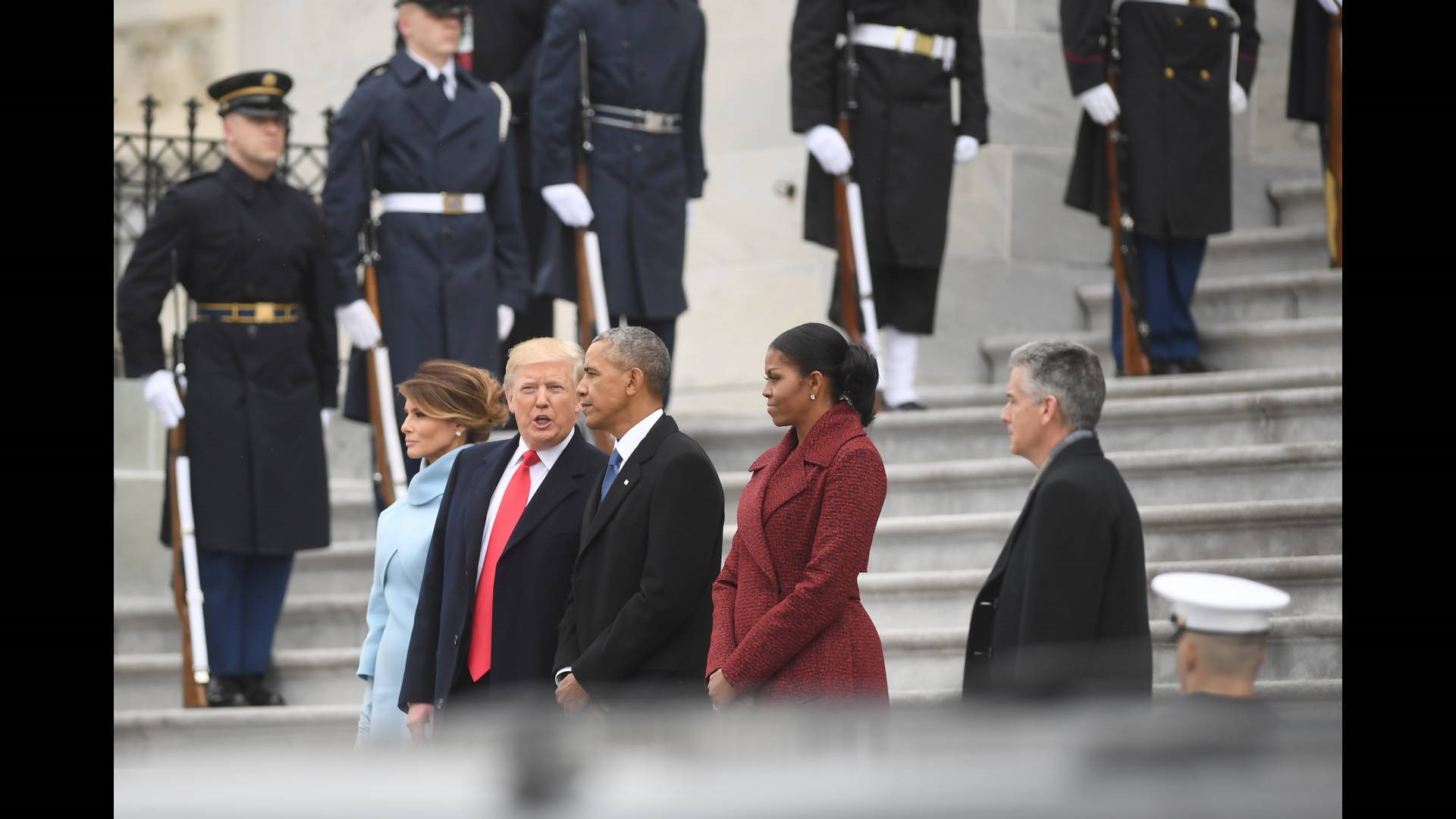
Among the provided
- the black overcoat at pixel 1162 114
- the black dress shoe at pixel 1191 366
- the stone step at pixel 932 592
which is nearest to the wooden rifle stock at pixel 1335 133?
the black overcoat at pixel 1162 114

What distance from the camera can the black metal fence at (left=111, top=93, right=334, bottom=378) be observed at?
9281mm

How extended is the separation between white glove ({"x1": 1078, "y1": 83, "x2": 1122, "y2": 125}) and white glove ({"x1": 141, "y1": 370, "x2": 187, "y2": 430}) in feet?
11.3

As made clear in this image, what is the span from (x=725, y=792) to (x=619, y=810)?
69 millimetres

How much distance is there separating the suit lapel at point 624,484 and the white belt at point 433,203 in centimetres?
313

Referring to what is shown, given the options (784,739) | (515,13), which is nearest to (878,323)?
(515,13)

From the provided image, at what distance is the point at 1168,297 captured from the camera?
7691 mm

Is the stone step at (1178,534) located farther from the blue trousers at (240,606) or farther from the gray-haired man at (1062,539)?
the gray-haired man at (1062,539)

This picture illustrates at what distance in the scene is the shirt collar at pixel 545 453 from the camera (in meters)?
Answer: 4.32

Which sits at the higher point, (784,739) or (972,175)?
(972,175)

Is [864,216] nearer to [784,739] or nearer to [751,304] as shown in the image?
[751,304]

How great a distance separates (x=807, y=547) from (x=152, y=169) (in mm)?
6624

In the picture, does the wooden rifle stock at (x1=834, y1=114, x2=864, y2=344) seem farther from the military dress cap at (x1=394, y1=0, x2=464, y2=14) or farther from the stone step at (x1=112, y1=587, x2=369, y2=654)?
the stone step at (x1=112, y1=587, x2=369, y2=654)

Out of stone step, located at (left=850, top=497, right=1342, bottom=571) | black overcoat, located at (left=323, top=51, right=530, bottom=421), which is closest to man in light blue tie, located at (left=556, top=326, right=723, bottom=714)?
stone step, located at (left=850, top=497, right=1342, bottom=571)
